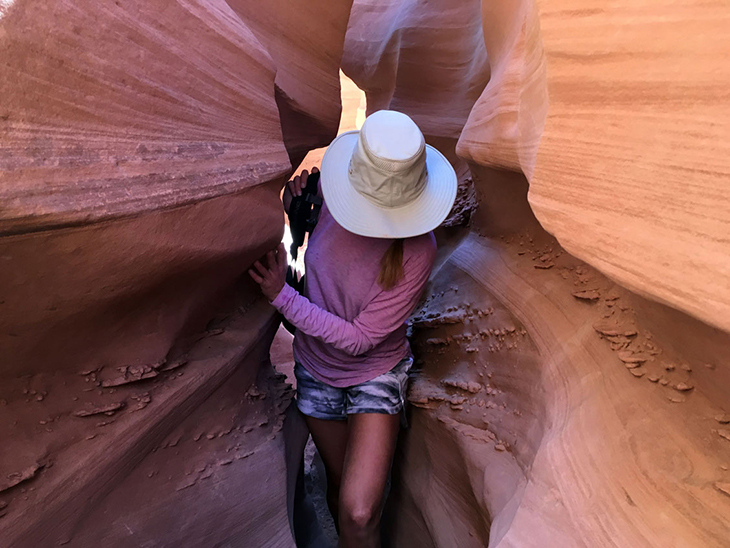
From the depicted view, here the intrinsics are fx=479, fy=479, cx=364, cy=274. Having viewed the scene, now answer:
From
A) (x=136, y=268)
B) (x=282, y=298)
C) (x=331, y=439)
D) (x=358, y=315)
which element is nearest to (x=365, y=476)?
(x=331, y=439)

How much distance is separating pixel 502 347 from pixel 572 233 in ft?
2.49

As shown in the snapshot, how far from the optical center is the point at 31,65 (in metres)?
0.79

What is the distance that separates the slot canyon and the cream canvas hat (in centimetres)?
17

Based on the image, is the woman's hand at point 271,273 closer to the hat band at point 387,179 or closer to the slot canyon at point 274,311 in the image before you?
the slot canyon at point 274,311

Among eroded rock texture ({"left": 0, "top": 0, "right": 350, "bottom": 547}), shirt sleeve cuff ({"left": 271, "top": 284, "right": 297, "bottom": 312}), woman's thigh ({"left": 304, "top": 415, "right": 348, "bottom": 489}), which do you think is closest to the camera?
eroded rock texture ({"left": 0, "top": 0, "right": 350, "bottom": 547})

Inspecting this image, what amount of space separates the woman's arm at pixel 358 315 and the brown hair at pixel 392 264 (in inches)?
1.2

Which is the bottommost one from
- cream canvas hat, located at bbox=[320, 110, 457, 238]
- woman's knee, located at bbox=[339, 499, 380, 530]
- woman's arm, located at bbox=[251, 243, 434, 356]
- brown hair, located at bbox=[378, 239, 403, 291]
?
woman's knee, located at bbox=[339, 499, 380, 530]

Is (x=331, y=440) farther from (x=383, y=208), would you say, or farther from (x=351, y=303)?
(x=383, y=208)

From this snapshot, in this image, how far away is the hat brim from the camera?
1.32 m

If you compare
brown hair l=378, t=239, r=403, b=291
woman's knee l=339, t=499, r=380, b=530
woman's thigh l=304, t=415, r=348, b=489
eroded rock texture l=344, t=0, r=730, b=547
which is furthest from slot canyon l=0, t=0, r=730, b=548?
brown hair l=378, t=239, r=403, b=291

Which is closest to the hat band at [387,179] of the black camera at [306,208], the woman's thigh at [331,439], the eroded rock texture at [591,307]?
the eroded rock texture at [591,307]

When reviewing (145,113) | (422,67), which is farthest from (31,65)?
(422,67)

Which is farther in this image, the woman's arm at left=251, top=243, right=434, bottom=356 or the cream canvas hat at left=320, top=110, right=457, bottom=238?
the woman's arm at left=251, top=243, right=434, bottom=356

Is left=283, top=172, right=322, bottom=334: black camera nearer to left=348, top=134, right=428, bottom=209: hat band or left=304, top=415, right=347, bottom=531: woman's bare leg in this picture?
left=348, top=134, right=428, bottom=209: hat band
